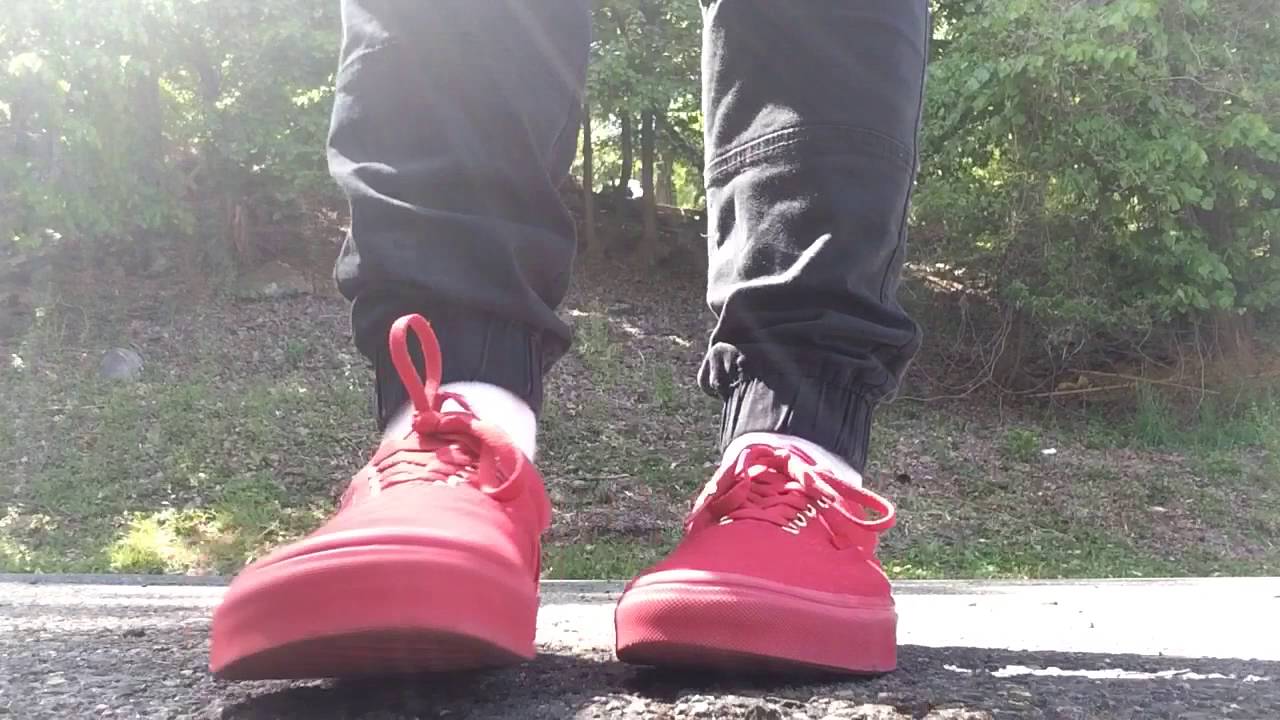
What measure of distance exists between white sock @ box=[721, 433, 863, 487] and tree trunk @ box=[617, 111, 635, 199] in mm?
6843

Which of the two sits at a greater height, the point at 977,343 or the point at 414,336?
the point at 414,336

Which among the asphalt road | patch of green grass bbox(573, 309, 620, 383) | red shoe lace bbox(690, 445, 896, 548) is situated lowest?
patch of green grass bbox(573, 309, 620, 383)

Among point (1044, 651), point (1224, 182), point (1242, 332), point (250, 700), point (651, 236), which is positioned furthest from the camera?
point (651, 236)

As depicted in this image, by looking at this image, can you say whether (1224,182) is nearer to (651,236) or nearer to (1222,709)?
(651,236)

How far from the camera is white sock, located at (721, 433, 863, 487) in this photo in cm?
95

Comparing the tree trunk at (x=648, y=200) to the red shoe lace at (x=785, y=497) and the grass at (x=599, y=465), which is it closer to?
the grass at (x=599, y=465)

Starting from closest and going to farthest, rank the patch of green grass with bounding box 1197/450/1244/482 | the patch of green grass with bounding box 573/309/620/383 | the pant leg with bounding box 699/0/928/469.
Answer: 1. the pant leg with bounding box 699/0/928/469
2. the patch of green grass with bounding box 1197/450/1244/482
3. the patch of green grass with bounding box 573/309/620/383

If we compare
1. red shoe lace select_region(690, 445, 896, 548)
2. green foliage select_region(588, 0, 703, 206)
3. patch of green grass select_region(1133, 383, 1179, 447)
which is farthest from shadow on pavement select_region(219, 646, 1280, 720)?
patch of green grass select_region(1133, 383, 1179, 447)

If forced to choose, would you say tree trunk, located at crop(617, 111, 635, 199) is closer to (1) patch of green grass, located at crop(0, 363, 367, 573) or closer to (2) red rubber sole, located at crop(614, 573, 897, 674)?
(1) patch of green grass, located at crop(0, 363, 367, 573)

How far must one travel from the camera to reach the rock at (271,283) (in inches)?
261

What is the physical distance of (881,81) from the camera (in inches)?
37.8

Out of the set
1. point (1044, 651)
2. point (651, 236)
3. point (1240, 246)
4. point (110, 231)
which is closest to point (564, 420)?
point (651, 236)

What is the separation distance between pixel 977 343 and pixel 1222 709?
6.41 m

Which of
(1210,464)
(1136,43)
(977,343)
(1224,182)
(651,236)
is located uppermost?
(1136,43)
